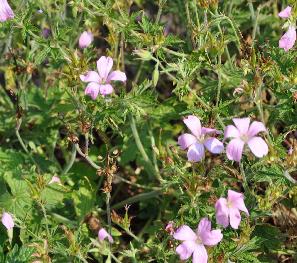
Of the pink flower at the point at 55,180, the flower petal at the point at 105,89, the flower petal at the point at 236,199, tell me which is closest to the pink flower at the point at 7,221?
the pink flower at the point at 55,180

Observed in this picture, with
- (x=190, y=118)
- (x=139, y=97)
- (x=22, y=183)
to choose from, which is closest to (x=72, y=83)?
(x=139, y=97)

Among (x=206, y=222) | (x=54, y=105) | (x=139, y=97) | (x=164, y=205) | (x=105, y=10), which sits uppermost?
(x=105, y=10)

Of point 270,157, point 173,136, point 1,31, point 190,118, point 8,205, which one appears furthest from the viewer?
point 173,136

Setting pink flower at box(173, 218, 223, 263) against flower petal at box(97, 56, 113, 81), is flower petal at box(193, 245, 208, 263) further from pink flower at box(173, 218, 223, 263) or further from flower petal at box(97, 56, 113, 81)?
flower petal at box(97, 56, 113, 81)

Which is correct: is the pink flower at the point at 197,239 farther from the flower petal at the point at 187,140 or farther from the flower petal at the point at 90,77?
the flower petal at the point at 90,77

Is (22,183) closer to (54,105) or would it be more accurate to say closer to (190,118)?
(54,105)

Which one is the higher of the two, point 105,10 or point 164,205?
point 105,10

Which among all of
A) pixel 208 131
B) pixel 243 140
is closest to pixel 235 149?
pixel 243 140
